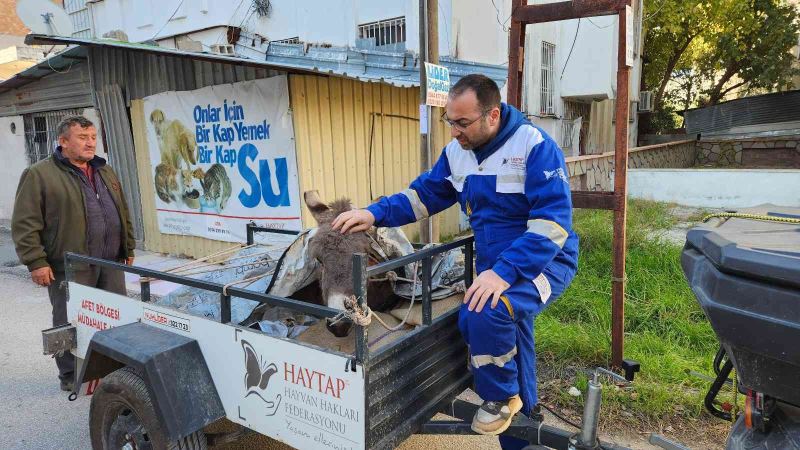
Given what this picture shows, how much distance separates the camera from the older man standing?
12.2ft

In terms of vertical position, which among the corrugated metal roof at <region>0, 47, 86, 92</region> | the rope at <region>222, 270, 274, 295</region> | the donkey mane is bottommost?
the rope at <region>222, 270, 274, 295</region>

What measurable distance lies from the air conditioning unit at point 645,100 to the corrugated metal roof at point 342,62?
11.9 metres

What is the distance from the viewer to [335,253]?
2438 millimetres

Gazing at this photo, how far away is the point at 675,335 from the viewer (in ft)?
14.3

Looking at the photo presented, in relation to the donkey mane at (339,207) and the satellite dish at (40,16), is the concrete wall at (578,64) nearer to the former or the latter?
the satellite dish at (40,16)

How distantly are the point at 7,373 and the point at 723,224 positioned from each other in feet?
17.6

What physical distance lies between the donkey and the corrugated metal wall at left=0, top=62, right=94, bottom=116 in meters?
8.93

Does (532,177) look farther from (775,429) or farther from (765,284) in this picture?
(775,429)

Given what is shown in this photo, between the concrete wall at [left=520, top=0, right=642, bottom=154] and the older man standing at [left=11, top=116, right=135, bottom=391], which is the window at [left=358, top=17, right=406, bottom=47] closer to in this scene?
the concrete wall at [left=520, top=0, right=642, bottom=154]

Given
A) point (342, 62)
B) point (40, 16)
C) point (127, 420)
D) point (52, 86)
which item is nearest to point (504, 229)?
point (127, 420)

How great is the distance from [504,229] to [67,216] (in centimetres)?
326

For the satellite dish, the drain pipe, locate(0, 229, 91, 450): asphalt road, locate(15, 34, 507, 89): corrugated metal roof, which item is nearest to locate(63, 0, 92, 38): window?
the satellite dish

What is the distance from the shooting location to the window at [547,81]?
42.5 feet

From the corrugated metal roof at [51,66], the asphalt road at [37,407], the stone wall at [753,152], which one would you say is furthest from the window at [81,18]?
the stone wall at [753,152]
